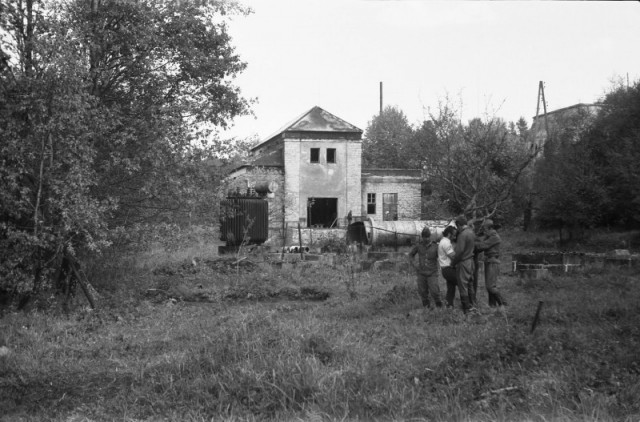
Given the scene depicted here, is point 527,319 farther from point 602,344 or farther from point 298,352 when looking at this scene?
point 298,352

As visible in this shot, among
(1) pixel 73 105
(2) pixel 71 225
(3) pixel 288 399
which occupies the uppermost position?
(1) pixel 73 105

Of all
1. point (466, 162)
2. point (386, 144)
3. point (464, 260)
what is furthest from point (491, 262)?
point (386, 144)

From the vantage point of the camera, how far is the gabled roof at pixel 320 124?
40781mm

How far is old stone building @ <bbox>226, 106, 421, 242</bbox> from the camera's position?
40281mm

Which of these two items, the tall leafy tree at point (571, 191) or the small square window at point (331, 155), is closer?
the tall leafy tree at point (571, 191)

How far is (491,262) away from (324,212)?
3060cm

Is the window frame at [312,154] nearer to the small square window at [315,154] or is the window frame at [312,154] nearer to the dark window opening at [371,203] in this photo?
the small square window at [315,154]

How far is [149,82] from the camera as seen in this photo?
15453mm

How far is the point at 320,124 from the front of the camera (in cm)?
4125

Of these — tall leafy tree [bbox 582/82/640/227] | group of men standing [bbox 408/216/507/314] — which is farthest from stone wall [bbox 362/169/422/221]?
group of men standing [bbox 408/216/507/314]

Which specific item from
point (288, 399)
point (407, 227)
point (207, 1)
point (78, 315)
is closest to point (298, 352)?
point (288, 399)

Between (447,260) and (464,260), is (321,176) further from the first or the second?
(464,260)

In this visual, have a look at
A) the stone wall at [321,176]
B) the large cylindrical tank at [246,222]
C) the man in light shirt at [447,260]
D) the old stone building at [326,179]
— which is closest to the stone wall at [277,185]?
the old stone building at [326,179]

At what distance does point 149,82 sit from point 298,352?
30.9 ft
